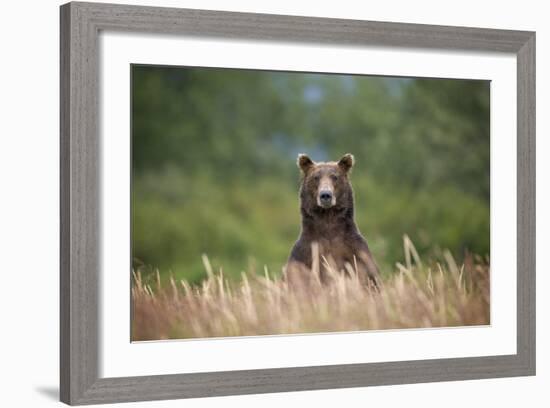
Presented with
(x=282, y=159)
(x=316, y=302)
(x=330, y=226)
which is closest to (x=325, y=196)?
(x=330, y=226)

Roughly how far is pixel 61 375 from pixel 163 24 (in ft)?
6.79

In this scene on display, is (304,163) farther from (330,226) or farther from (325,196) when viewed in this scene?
(330,226)

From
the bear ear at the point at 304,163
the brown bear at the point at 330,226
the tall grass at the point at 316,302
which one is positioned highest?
the bear ear at the point at 304,163

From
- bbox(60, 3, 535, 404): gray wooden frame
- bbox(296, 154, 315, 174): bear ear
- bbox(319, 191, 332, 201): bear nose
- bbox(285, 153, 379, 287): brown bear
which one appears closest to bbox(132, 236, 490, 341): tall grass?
bbox(285, 153, 379, 287): brown bear

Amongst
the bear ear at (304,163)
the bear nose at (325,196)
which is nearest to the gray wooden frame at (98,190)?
the bear ear at (304,163)

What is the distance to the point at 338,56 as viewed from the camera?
7.07m

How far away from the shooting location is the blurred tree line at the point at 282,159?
6809 millimetres

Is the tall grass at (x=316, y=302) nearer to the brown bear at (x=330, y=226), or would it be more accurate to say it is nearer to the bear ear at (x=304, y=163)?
the brown bear at (x=330, y=226)

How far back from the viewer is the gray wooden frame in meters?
6.33

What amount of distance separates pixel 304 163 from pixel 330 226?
441 millimetres

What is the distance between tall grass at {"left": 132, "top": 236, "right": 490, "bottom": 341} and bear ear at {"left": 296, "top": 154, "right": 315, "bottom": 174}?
592mm

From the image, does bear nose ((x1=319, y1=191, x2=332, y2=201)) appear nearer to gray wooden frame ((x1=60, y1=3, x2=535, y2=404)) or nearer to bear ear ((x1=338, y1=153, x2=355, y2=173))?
bear ear ((x1=338, y1=153, x2=355, y2=173))

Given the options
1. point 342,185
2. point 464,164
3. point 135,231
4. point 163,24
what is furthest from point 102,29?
point 464,164

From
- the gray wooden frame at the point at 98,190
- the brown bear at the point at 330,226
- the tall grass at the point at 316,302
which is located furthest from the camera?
the brown bear at the point at 330,226
